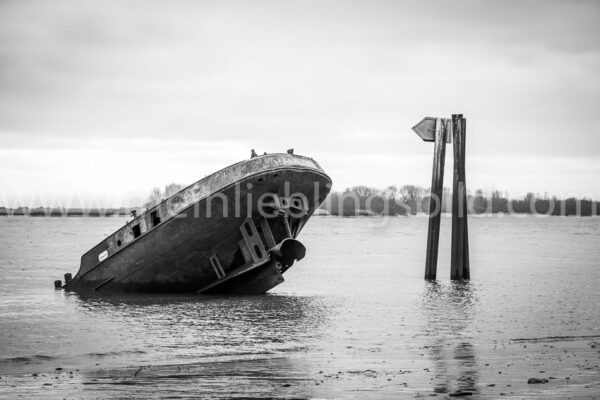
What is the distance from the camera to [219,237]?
16.7 meters

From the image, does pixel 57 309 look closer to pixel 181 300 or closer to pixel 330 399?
pixel 181 300

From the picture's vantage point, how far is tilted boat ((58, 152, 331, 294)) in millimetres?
16078

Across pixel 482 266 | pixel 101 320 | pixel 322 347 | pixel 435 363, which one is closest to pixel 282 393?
pixel 435 363

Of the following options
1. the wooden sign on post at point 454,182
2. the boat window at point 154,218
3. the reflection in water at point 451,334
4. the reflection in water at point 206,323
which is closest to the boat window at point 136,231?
the boat window at point 154,218

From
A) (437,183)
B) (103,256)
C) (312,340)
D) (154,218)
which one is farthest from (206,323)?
(437,183)

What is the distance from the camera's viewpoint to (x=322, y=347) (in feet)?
35.3

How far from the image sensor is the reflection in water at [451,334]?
8.26 m

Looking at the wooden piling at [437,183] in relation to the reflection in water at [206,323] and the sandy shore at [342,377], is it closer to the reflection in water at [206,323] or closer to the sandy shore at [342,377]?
the reflection in water at [206,323]

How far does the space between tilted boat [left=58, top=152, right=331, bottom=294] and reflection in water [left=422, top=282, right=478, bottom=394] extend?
316cm

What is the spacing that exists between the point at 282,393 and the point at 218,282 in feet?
31.2

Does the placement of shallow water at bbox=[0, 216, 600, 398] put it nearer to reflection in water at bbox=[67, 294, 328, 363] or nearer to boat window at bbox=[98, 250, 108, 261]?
reflection in water at bbox=[67, 294, 328, 363]

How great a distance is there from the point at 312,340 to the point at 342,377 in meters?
2.91

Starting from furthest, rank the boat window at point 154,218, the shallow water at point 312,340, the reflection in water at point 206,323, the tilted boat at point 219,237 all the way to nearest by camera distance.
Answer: the boat window at point 154,218 → the tilted boat at point 219,237 → the reflection in water at point 206,323 → the shallow water at point 312,340

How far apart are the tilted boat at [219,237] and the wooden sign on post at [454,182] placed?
138 inches
